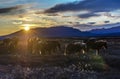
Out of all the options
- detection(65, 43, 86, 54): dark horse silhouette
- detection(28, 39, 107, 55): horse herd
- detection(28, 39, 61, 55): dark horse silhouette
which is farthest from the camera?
detection(28, 39, 61, 55): dark horse silhouette

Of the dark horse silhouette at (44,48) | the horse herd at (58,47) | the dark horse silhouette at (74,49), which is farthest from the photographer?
the dark horse silhouette at (44,48)

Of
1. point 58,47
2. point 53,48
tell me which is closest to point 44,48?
point 53,48

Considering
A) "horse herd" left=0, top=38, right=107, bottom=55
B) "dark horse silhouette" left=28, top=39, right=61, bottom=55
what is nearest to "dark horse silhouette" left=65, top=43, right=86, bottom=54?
"horse herd" left=0, top=38, right=107, bottom=55

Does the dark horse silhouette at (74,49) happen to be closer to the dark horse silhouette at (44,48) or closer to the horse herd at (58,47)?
the horse herd at (58,47)

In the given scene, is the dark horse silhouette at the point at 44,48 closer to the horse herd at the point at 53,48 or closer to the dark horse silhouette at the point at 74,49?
the horse herd at the point at 53,48

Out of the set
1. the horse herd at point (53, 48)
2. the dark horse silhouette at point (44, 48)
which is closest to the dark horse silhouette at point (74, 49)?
the horse herd at point (53, 48)

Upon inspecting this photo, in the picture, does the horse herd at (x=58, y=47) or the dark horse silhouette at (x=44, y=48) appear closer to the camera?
the horse herd at (x=58, y=47)

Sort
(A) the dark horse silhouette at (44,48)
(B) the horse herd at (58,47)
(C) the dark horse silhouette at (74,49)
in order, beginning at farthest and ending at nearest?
(A) the dark horse silhouette at (44,48), (B) the horse herd at (58,47), (C) the dark horse silhouette at (74,49)

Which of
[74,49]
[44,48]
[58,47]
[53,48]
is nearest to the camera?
[74,49]

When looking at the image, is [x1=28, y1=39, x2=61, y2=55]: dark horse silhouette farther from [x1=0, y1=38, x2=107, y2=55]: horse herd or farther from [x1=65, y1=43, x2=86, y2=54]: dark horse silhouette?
[x1=65, y1=43, x2=86, y2=54]: dark horse silhouette

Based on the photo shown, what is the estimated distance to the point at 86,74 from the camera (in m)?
20.0

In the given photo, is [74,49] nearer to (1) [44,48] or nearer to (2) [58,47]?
(1) [44,48]

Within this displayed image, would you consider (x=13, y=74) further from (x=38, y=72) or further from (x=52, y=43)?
(x=52, y=43)

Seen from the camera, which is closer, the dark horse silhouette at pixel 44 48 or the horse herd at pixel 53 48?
the horse herd at pixel 53 48
